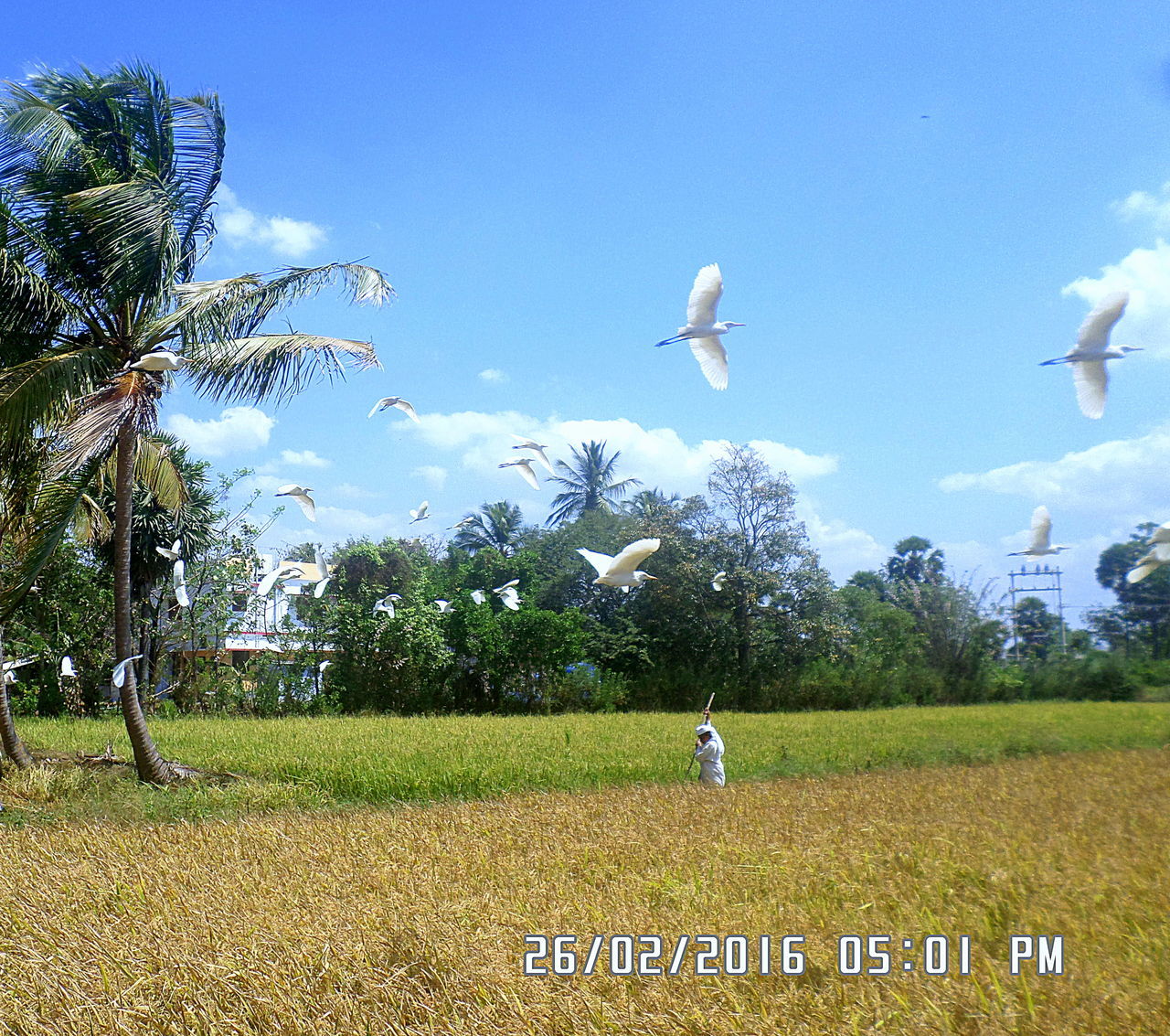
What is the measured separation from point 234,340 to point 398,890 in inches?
243

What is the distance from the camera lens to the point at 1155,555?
5875 millimetres

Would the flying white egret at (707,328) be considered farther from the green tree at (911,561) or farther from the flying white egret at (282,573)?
the green tree at (911,561)

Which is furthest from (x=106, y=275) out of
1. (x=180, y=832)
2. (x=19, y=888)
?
(x=19, y=888)

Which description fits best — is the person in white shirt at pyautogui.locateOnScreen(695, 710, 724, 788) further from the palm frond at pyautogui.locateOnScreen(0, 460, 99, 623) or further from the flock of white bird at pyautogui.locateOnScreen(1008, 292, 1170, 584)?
the palm frond at pyautogui.locateOnScreen(0, 460, 99, 623)

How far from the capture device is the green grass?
28.2 ft

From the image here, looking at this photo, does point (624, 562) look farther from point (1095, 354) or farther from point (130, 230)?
point (130, 230)

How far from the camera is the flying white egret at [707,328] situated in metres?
5.40

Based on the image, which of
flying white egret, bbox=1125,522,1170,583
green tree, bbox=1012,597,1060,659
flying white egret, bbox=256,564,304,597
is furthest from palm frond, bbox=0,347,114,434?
green tree, bbox=1012,597,1060,659

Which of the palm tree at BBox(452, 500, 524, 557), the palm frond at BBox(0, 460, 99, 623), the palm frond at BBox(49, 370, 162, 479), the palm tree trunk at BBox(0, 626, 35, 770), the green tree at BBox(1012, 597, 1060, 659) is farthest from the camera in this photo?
the palm tree at BBox(452, 500, 524, 557)

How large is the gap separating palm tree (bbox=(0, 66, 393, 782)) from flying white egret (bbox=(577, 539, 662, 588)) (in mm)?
4589

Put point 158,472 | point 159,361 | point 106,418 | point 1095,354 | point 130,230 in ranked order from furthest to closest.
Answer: point 158,472 < point 130,230 < point 106,418 < point 159,361 < point 1095,354

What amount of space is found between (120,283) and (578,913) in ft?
24.3

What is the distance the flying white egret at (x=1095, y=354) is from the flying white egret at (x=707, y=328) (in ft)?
5.82

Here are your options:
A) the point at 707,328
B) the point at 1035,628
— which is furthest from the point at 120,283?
the point at 1035,628
